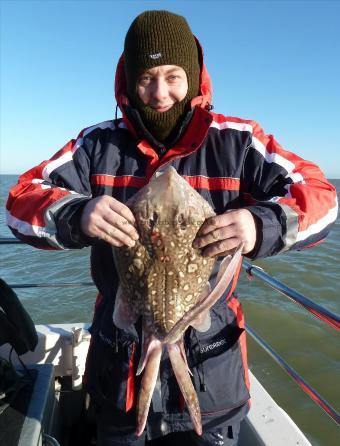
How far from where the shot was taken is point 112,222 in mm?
1763

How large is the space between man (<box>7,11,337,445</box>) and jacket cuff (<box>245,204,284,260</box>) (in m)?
0.09

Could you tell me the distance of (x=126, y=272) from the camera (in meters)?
1.91

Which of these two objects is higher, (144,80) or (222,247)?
(144,80)

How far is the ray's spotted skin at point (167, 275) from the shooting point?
5.87 feet

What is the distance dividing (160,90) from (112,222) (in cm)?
102

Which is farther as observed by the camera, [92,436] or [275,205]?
[92,436]

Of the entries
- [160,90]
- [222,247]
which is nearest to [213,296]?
[222,247]

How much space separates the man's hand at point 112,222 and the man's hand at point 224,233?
0.32 metres

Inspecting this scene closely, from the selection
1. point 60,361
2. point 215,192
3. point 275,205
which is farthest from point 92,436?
point 275,205

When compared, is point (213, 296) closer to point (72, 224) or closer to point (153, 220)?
point (153, 220)

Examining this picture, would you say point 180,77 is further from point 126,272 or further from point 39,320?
point 39,320

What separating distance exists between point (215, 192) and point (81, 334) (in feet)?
6.97

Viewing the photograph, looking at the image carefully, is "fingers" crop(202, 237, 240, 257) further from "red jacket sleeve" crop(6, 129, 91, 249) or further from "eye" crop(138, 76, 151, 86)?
"eye" crop(138, 76, 151, 86)

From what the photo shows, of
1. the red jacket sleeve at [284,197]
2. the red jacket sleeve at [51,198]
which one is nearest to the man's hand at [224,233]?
the red jacket sleeve at [284,197]
